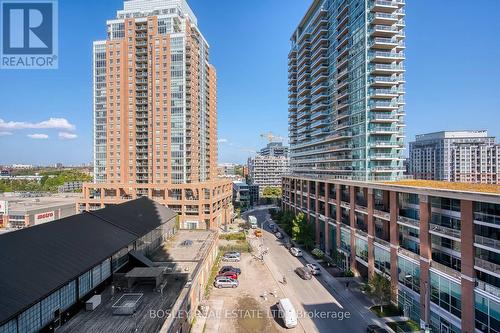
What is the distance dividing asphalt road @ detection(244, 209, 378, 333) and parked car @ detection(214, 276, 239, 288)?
6.78 meters

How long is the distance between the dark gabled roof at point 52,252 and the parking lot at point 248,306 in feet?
42.0

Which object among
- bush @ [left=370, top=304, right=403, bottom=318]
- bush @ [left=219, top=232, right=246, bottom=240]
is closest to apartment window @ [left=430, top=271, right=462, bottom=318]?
bush @ [left=370, top=304, right=403, bottom=318]

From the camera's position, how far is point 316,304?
33.8 metres

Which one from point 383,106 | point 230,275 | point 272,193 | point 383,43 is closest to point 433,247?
point 383,106

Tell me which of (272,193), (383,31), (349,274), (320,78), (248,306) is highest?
(383,31)

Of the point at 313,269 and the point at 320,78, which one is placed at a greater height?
the point at 320,78

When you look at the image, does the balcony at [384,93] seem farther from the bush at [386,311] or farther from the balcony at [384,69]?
the bush at [386,311]

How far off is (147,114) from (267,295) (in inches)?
2389

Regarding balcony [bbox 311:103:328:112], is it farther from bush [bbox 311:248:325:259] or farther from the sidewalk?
the sidewalk

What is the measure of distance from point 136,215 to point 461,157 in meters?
145

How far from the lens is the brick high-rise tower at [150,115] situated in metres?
75.8

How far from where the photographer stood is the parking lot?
28.7 metres

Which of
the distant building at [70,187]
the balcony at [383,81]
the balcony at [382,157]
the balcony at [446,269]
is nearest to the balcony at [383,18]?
the balcony at [383,81]

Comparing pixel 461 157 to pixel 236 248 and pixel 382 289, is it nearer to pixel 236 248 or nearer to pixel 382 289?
pixel 236 248
